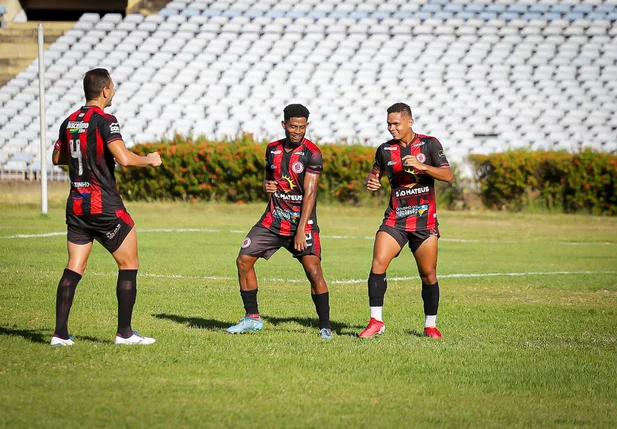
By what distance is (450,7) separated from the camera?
42906 millimetres

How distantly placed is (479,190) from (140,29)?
19.4 metres

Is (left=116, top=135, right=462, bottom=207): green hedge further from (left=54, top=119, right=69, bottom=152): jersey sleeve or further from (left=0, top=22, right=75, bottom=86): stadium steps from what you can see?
(left=54, top=119, right=69, bottom=152): jersey sleeve

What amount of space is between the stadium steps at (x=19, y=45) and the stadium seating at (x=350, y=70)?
1.20m

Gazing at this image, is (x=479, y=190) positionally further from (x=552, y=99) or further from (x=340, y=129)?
(x=552, y=99)

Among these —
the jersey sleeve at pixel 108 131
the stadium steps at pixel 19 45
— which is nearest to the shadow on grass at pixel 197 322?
the jersey sleeve at pixel 108 131

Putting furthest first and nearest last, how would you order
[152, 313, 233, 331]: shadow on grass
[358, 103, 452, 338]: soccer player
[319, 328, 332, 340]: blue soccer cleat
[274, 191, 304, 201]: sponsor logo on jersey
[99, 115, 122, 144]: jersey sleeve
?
[152, 313, 233, 331]: shadow on grass
[358, 103, 452, 338]: soccer player
[274, 191, 304, 201]: sponsor logo on jersey
[319, 328, 332, 340]: blue soccer cleat
[99, 115, 122, 144]: jersey sleeve

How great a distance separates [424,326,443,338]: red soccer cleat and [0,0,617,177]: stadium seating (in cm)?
2557

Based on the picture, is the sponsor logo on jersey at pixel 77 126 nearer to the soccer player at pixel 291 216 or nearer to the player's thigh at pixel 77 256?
the player's thigh at pixel 77 256

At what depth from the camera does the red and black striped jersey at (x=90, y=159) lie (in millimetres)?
7316

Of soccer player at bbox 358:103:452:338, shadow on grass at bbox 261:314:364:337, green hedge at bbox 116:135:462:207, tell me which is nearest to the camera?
soccer player at bbox 358:103:452:338

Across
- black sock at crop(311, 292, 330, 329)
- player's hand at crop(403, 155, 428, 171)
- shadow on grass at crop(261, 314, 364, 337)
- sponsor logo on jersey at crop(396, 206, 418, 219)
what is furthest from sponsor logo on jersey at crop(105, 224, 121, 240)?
sponsor logo on jersey at crop(396, 206, 418, 219)

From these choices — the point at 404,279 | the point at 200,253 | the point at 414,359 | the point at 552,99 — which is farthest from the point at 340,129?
the point at 414,359

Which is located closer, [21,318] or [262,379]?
[262,379]

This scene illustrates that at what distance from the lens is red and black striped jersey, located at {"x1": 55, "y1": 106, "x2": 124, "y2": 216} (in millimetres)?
7316
